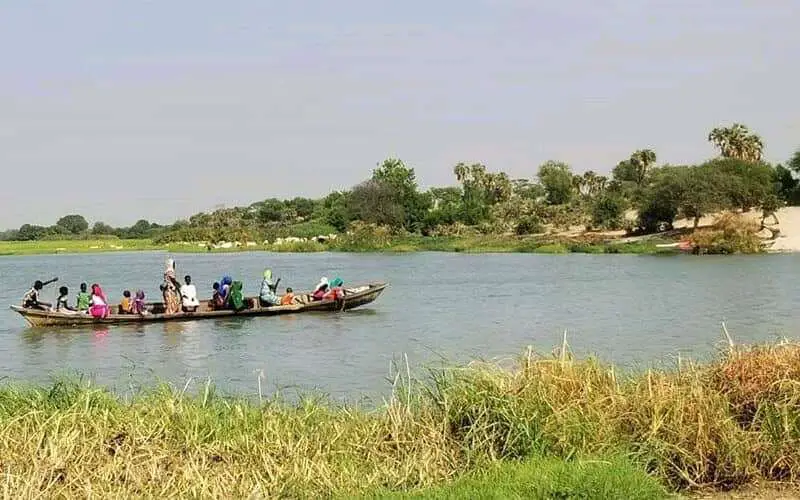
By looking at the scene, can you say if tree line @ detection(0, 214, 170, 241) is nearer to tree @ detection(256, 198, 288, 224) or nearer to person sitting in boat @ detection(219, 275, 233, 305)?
tree @ detection(256, 198, 288, 224)

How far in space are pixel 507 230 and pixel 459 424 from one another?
259 feet

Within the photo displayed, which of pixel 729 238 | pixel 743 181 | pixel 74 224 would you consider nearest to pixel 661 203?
pixel 743 181

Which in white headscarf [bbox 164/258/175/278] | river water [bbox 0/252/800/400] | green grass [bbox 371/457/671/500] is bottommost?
river water [bbox 0/252/800/400]

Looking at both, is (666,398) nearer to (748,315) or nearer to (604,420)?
(604,420)

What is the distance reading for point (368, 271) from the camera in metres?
54.3

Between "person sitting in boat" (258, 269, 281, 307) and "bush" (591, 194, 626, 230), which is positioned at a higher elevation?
"bush" (591, 194, 626, 230)

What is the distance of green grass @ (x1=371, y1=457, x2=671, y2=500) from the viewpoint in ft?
21.6

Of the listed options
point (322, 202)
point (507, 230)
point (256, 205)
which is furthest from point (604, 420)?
point (256, 205)

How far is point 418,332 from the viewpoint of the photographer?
2462cm

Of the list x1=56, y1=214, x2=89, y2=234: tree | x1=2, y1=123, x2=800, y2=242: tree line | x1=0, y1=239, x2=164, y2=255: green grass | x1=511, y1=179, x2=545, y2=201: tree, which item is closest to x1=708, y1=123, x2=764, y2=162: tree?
x1=2, y1=123, x2=800, y2=242: tree line

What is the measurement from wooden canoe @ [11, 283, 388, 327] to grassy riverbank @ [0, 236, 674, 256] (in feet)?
131

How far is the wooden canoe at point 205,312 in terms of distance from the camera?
26078 millimetres

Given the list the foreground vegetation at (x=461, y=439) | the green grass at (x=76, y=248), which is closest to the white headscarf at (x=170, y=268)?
the foreground vegetation at (x=461, y=439)

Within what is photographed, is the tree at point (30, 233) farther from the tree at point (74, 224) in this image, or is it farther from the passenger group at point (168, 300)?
the passenger group at point (168, 300)
